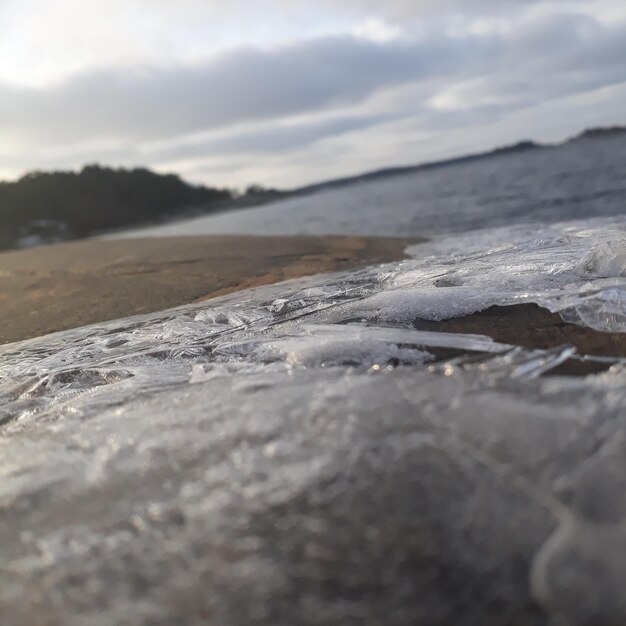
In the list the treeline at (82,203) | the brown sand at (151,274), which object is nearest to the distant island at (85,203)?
the treeline at (82,203)

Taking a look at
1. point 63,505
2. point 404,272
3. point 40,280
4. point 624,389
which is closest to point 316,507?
point 63,505

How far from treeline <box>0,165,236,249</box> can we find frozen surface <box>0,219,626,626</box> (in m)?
46.6

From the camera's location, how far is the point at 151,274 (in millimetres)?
4328

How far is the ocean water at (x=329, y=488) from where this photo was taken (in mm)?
805

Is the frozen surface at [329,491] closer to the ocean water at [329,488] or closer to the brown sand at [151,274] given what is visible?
the ocean water at [329,488]

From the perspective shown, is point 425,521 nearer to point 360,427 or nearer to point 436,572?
point 436,572

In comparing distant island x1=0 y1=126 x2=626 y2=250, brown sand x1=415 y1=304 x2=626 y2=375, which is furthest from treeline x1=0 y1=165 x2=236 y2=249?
brown sand x1=415 y1=304 x2=626 y2=375

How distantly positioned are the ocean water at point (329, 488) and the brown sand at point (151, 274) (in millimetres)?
1519

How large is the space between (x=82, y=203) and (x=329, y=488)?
189 ft

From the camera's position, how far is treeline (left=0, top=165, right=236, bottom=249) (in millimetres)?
49062

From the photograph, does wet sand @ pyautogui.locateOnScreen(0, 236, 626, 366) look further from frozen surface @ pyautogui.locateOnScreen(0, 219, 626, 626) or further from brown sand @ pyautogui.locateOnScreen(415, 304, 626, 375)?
frozen surface @ pyautogui.locateOnScreen(0, 219, 626, 626)

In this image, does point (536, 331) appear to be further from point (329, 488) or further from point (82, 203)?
point (82, 203)

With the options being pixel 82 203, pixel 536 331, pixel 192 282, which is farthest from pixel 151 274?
pixel 82 203

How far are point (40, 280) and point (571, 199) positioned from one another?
10613 millimetres
